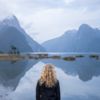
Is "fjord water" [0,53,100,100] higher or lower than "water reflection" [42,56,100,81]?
lower

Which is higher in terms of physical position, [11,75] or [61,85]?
[11,75]

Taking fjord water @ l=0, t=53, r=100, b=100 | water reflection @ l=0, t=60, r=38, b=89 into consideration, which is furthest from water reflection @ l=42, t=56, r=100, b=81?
water reflection @ l=0, t=60, r=38, b=89

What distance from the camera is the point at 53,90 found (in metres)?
9.35

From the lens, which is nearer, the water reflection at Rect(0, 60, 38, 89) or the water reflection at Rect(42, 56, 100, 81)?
the water reflection at Rect(0, 60, 38, 89)

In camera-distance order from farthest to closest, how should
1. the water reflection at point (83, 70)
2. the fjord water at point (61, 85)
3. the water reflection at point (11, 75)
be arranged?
the water reflection at point (83, 70), the water reflection at point (11, 75), the fjord water at point (61, 85)

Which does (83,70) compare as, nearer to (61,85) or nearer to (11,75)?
(11,75)

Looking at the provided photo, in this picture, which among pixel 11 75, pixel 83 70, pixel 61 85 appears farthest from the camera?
pixel 83 70

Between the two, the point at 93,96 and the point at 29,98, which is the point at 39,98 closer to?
the point at 29,98

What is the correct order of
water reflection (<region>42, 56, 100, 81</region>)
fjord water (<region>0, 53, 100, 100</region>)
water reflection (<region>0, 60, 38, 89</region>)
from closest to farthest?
fjord water (<region>0, 53, 100, 100</region>)
water reflection (<region>0, 60, 38, 89</region>)
water reflection (<region>42, 56, 100, 81</region>)

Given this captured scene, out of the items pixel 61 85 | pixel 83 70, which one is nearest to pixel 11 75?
pixel 61 85

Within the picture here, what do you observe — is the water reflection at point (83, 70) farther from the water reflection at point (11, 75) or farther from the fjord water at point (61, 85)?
the water reflection at point (11, 75)

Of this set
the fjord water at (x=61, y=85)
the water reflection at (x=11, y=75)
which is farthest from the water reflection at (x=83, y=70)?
the water reflection at (x=11, y=75)

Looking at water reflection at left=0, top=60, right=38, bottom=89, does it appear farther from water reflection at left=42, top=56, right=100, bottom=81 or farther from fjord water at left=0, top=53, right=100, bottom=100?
water reflection at left=42, top=56, right=100, bottom=81

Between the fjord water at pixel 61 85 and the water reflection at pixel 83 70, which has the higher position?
the water reflection at pixel 83 70
